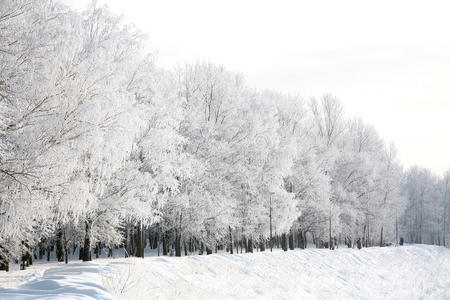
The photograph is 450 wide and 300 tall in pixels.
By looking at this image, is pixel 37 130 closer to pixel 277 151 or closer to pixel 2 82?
pixel 2 82

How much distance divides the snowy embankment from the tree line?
208 centimetres

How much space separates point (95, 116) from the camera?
32.2ft

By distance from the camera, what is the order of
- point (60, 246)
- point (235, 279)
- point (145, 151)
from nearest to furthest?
point (235, 279)
point (145, 151)
point (60, 246)

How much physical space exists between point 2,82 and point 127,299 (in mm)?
5305

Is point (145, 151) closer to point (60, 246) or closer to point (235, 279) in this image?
point (235, 279)

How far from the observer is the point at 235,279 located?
12398 mm

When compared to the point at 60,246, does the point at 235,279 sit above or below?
above

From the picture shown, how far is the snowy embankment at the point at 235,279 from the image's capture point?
23.8 ft

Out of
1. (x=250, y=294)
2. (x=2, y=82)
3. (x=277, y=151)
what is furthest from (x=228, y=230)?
(x=2, y=82)

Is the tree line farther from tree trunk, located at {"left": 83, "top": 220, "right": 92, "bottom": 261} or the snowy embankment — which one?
the snowy embankment

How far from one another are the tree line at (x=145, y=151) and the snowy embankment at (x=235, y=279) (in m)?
2.08

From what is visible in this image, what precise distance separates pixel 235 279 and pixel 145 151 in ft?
25.6

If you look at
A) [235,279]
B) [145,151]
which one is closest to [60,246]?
[145,151]

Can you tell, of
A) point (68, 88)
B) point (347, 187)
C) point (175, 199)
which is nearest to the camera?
point (68, 88)
